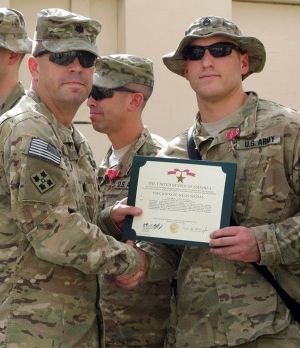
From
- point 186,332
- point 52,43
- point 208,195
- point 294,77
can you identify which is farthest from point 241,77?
point 294,77

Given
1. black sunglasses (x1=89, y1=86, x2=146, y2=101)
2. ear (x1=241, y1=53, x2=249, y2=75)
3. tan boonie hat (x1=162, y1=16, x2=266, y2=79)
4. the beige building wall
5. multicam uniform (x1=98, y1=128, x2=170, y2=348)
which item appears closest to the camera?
tan boonie hat (x1=162, y1=16, x2=266, y2=79)

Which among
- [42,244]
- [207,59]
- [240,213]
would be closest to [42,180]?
[42,244]

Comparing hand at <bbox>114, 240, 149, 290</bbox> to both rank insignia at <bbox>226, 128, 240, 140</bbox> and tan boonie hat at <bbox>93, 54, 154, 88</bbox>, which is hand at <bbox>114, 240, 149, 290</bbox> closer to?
rank insignia at <bbox>226, 128, 240, 140</bbox>

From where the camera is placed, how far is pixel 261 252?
A: 4.02m

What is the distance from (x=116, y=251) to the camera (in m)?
3.85

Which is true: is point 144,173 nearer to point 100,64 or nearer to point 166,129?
point 100,64

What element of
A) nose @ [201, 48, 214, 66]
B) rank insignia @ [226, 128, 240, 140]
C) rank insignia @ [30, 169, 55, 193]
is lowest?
rank insignia @ [226, 128, 240, 140]

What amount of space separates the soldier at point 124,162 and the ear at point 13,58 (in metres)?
0.47

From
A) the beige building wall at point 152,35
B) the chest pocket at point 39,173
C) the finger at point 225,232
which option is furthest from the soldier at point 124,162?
the beige building wall at point 152,35

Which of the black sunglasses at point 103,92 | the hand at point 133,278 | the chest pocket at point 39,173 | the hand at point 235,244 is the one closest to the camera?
the chest pocket at point 39,173

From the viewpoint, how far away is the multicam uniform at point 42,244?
366cm

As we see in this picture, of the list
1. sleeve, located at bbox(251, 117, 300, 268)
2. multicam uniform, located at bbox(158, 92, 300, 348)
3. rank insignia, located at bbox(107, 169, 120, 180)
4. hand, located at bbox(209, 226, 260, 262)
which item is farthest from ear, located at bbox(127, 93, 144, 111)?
hand, located at bbox(209, 226, 260, 262)

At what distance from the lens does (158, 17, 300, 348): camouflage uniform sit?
13.3 ft

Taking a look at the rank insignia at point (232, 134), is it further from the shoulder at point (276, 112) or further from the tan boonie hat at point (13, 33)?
the tan boonie hat at point (13, 33)
